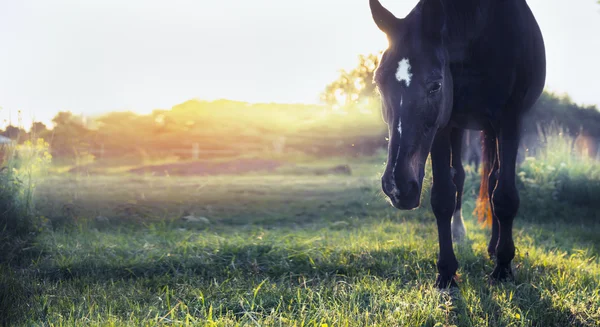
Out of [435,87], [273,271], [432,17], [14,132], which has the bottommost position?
[273,271]

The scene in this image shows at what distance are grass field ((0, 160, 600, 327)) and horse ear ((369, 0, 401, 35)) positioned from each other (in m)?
1.93

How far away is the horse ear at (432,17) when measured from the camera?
322 cm

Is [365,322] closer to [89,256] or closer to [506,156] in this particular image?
[506,156]

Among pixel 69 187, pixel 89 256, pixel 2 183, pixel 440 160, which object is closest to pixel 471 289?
pixel 440 160

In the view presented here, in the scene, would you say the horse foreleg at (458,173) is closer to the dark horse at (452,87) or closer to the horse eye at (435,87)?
the dark horse at (452,87)

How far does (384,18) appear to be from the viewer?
3.43 meters

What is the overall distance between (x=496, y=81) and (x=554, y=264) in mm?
1916

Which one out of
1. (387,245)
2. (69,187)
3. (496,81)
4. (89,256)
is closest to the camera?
(496,81)

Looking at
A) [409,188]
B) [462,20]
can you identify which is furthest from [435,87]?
[462,20]

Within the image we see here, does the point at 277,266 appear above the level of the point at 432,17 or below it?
below

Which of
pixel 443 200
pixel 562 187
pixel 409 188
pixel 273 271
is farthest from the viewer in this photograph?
pixel 562 187

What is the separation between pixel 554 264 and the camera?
4480mm

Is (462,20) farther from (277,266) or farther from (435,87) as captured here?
(277,266)

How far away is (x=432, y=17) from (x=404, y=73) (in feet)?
1.66
